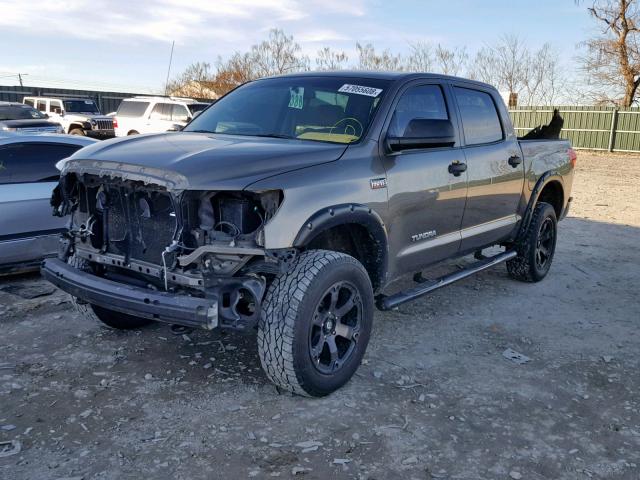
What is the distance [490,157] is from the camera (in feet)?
17.2

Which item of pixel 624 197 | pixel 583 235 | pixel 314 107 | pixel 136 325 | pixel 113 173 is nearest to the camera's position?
pixel 113 173

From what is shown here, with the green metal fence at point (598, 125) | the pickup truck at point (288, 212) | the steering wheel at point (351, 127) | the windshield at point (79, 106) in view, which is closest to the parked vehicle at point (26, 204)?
the pickup truck at point (288, 212)

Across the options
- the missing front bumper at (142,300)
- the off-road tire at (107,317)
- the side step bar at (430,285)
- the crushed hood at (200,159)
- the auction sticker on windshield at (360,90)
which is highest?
the auction sticker on windshield at (360,90)

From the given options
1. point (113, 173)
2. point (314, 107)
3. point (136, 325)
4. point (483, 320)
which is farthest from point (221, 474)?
point (483, 320)

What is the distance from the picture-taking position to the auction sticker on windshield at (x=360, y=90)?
4.32 meters

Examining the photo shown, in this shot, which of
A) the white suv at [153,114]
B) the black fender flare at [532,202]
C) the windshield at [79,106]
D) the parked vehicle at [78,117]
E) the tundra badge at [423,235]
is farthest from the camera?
the windshield at [79,106]

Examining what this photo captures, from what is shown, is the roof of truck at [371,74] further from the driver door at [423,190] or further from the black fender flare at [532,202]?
the black fender flare at [532,202]

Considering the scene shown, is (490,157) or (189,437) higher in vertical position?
(490,157)

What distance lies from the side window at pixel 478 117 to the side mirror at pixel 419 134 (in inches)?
39.5

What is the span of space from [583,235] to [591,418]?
19.6 ft

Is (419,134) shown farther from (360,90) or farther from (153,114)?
(153,114)

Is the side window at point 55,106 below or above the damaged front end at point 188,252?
above

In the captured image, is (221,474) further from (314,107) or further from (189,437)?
(314,107)

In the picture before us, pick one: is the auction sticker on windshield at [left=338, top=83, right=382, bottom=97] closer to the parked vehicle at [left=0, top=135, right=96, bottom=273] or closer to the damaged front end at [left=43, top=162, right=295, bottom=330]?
the damaged front end at [left=43, top=162, right=295, bottom=330]
